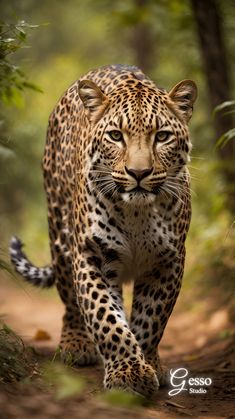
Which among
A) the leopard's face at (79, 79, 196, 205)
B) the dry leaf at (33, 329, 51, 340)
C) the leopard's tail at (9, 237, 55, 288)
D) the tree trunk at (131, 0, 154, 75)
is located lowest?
the dry leaf at (33, 329, 51, 340)

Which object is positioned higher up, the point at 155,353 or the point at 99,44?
the point at 99,44

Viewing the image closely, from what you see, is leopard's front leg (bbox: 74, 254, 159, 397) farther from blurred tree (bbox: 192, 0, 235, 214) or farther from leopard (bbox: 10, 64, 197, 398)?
blurred tree (bbox: 192, 0, 235, 214)

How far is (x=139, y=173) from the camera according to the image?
19.7 feet

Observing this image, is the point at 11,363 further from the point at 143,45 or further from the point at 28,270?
the point at 143,45

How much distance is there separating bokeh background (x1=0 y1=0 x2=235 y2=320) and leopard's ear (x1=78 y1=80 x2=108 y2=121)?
0.58 metres

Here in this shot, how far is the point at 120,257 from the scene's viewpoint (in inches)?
265

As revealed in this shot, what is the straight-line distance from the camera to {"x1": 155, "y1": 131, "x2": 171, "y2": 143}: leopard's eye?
6426 millimetres

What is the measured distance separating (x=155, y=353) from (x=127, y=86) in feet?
7.57

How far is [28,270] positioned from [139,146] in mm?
2720

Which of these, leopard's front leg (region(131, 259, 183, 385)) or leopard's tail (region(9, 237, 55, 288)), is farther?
leopard's tail (region(9, 237, 55, 288))

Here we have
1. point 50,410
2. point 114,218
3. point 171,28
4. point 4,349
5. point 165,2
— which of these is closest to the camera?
point 50,410

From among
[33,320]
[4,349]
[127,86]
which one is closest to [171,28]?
[33,320]

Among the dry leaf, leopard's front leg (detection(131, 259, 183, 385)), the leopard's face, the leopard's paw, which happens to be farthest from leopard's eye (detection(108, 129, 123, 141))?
the dry leaf

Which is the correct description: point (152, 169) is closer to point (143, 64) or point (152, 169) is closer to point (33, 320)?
point (33, 320)
